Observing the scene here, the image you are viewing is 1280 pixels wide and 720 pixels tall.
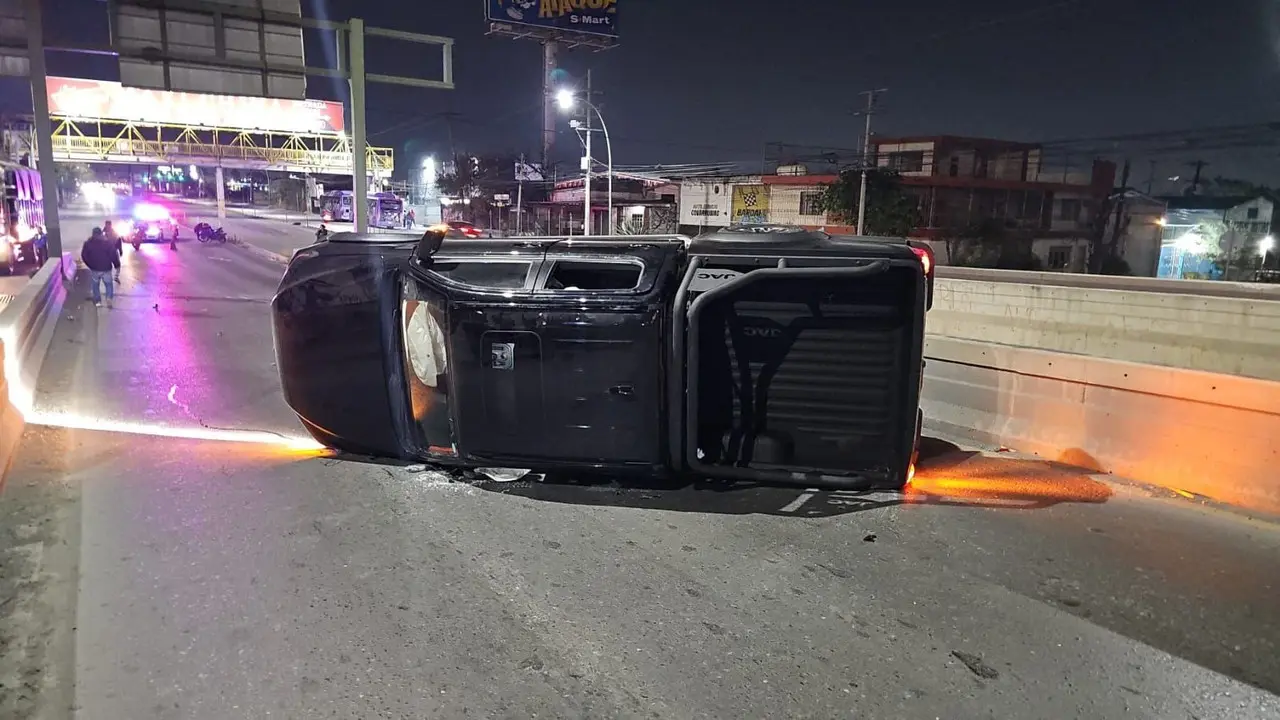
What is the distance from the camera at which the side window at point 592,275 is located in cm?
561

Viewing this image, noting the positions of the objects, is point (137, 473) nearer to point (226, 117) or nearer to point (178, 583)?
point (178, 583)

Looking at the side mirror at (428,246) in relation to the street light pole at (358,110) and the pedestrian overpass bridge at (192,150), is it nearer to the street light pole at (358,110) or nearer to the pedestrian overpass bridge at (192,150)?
the street light pole at (358,110)

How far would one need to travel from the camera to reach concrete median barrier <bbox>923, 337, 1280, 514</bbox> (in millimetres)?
5582

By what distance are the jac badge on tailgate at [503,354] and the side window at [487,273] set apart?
0.41 m

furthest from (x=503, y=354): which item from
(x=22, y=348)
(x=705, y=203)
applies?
(x=705, y=203)

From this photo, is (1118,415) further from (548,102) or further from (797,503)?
(548,102)

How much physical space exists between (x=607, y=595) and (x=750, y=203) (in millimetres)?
52083

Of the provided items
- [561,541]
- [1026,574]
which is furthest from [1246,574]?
[561,541]

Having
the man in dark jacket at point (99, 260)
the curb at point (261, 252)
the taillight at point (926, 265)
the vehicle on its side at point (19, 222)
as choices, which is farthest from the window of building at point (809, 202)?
the taillight at point (926, 265)

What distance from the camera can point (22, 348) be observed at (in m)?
9.07

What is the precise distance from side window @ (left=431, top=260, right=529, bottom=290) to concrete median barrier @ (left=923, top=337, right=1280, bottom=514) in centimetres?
425

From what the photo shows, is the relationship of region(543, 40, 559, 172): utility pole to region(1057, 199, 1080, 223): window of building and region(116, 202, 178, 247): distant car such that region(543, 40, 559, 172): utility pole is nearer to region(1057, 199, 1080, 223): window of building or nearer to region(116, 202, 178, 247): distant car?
region(116, 202, 178, 247): distant car

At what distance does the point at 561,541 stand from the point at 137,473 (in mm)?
3689

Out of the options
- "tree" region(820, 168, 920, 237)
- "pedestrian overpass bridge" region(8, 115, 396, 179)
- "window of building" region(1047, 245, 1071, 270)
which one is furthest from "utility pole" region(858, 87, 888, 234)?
"pedestrian overpass bridge" region(8, 115, 396, 179)
